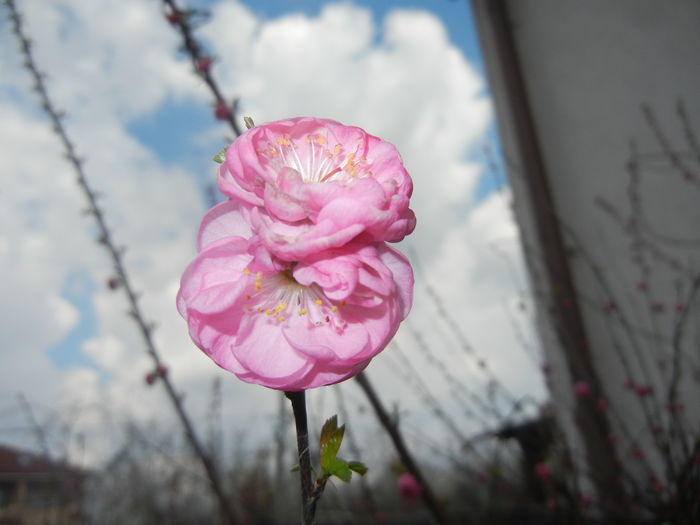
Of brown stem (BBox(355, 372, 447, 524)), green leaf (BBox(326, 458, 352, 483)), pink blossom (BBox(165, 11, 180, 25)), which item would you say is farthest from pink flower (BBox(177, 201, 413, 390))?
pink blossom (BBox(165, 11, 180, 25))

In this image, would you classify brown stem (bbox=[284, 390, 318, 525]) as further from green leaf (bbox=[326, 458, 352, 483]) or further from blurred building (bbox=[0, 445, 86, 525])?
blurred building (bbox=[0, 445, 86, 525])

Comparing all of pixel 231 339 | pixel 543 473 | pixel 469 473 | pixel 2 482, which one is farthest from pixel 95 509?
pixel 2 482

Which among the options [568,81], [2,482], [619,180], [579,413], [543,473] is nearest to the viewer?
[543,473]

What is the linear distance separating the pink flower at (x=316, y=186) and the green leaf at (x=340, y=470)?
242mm

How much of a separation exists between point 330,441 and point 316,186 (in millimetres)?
304

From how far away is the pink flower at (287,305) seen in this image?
56cm

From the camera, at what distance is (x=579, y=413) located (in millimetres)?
2535

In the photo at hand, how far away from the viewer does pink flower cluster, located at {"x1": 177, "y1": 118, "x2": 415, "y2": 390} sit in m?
0.55

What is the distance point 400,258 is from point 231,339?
0.23 meters

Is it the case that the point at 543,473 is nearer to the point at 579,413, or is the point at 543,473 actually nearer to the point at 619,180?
the point at 579,413

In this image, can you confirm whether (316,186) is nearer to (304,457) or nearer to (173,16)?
(304,457)

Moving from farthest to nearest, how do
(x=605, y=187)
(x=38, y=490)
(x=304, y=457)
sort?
(x=38, y=490), (x=605, y=187), (x=304, y=457)

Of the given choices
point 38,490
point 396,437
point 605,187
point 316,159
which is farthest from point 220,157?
point 38,490

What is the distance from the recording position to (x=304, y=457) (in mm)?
549
